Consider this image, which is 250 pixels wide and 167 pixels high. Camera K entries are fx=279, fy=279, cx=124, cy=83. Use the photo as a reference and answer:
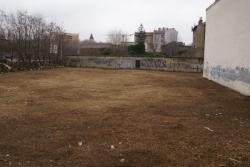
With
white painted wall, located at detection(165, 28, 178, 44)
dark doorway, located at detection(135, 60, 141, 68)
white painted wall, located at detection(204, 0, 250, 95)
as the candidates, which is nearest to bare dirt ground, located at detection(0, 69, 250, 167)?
white painted wall, located at detection(204, 0, 250, 95)

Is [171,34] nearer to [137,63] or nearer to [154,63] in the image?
[137,63]

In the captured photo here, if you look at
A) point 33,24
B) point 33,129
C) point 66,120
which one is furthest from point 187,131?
point 33,24

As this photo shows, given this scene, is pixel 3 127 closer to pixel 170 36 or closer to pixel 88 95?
pixel 88 95

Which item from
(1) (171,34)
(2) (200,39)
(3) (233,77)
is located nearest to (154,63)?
(2) (200,39)

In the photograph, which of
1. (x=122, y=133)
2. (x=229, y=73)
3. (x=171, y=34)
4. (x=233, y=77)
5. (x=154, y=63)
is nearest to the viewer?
(x=122, y=133)

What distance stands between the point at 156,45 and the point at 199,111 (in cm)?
6822

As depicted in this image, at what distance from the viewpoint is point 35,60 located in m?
30.0

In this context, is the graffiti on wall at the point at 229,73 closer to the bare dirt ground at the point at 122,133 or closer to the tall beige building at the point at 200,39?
the bare dirt ground at the point at 122,133

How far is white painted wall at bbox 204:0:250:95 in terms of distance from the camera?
13523mm

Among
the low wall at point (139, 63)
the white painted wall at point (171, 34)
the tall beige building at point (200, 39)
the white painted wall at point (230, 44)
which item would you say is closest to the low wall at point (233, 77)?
the white painted wall at point (230, 44)

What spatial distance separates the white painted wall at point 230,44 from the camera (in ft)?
44.4

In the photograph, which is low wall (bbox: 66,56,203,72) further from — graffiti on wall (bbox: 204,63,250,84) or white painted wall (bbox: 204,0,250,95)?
white painted wall (bbox: 204,0,250,95)

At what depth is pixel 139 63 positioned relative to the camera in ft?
121

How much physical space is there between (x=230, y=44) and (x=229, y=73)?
5.52 feet
